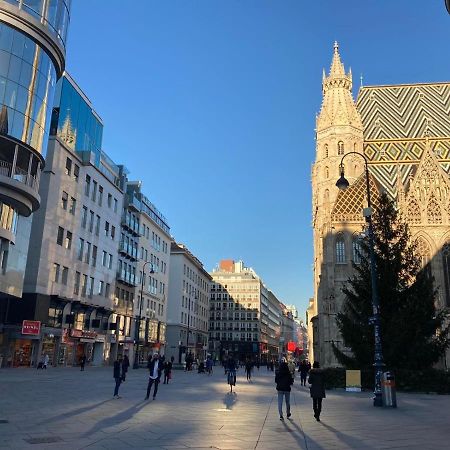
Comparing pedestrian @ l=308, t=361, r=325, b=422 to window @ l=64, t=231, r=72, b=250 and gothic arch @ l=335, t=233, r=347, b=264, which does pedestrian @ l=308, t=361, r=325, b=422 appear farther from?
gothic arch @ l=335, t=233, r=347, b=264

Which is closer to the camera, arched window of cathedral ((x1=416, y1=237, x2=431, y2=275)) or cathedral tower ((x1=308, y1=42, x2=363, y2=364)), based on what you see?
arched window of cathedral ((x1=416, y1=237, x2=431, y2=275))

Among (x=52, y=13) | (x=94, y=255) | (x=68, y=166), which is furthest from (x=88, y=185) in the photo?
(x=52, y=13)

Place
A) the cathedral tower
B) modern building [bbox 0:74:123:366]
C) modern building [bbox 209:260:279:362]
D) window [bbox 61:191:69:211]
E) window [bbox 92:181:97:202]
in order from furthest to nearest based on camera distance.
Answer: modern building [bbox 209:260:279:362]
the cathedral tower
window [bbox 92:181:97:202]
window [bbox 61:191:69:211]
modern building [bbox 0:74:123:366]

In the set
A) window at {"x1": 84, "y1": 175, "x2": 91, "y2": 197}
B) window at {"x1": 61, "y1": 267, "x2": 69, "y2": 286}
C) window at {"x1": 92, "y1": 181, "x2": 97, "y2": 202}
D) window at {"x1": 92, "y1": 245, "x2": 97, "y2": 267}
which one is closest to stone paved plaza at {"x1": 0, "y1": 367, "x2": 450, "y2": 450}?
window at {"x1": 61, "y1": 267, "x2": 69, "y2": 286}

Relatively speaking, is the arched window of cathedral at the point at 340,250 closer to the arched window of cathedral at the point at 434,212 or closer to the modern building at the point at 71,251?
the arched window of cathedral at the point at 434,212

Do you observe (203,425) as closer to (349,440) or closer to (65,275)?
(349,440)

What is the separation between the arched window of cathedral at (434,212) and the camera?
2584 inches

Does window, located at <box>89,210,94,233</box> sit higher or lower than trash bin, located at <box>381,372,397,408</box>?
higher

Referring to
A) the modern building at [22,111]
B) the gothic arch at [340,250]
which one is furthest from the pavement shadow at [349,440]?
the gothic arch at [340,250]

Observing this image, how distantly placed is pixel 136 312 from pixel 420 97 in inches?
2597

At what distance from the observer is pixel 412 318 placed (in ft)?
90.1

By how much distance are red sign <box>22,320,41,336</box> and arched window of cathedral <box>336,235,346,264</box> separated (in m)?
40.1

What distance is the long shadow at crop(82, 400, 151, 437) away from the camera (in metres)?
11.1

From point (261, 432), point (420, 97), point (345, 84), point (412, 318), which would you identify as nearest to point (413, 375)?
point (412, 318)
